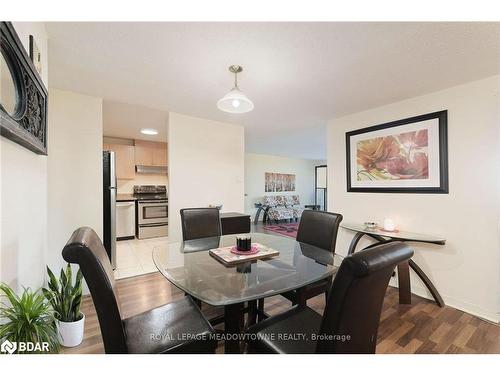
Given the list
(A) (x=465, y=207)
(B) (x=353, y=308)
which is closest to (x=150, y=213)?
(B) (x=353, y=308)

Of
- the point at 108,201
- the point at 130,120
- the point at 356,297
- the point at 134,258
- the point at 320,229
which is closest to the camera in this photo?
the point at 356,297

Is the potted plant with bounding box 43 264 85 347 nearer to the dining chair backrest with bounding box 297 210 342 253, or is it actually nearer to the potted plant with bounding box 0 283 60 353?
the potted plant with bounding box 0 283 60 353

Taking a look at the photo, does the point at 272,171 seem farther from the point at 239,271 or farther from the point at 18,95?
the point at 18,95

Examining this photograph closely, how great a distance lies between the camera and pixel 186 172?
3.18 meters

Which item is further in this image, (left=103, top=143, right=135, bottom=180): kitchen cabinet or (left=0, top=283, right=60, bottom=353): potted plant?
(left=103, top=143, right=135, bottom=180): kitchen cabinet

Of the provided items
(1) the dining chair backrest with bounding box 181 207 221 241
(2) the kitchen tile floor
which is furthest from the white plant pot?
(2) the kitchen tile floor

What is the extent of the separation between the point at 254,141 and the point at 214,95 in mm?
2687

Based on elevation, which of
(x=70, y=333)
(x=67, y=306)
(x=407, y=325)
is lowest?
(x=407, y=325)

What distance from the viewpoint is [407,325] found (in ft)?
6.17

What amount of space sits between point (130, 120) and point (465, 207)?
4.42 metres

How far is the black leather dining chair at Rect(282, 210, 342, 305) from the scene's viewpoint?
173cm

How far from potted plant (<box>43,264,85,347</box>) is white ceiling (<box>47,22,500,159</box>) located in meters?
1.62

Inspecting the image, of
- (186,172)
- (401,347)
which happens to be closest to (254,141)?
(186,172)
